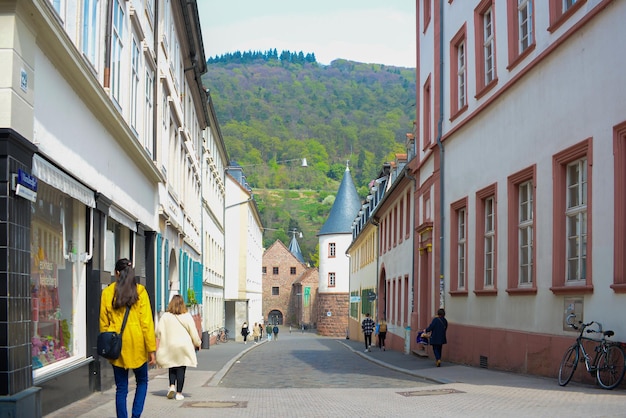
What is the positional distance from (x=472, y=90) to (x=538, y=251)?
6.36m

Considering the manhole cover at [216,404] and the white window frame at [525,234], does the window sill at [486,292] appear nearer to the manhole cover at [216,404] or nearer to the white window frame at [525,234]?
the white window frame at [525,234]

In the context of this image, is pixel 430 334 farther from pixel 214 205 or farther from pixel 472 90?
pixel 214 205

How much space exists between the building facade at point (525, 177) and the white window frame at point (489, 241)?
6 cm

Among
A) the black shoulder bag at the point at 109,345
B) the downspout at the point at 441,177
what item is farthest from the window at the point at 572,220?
the downspout at the point at 441,177

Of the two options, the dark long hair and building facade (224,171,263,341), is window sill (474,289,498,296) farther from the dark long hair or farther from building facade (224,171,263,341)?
building facade (224,171,263,341)

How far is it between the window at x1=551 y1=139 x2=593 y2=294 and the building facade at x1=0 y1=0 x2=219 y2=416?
23.8ft

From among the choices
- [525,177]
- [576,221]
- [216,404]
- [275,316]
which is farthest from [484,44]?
[275,316]

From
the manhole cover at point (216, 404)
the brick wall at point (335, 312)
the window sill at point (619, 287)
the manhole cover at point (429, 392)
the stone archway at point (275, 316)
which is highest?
the window sill at point (619, 287)

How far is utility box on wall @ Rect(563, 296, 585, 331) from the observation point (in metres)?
13.9

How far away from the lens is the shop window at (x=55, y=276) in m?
10.2

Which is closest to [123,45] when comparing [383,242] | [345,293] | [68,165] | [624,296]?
[68,165]

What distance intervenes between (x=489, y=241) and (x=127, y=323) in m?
12.6

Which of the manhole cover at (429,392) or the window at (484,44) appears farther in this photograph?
the window at (484,44)

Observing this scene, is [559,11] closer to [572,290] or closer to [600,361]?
[572,290]
